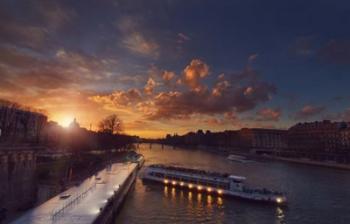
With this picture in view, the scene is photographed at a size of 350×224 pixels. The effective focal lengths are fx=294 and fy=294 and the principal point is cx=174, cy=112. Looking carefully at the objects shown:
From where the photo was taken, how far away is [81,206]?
3738 centimetres

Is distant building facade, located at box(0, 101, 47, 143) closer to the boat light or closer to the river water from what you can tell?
the river water

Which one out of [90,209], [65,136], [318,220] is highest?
[65,136]

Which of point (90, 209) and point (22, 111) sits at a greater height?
point (22, 111)

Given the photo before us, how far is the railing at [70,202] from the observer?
33.3 meters

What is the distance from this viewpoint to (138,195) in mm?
62344

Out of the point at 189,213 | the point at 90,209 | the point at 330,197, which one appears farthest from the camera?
the point at 330,197

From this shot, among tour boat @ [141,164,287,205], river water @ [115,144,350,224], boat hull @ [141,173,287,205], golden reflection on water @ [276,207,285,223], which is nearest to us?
Result: river water @ [115,144,350,224]

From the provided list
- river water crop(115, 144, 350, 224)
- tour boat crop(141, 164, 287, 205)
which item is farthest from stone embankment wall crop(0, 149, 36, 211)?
tour boat crop(141, 164, 287, 205)

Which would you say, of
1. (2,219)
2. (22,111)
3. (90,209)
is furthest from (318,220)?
(22,111)

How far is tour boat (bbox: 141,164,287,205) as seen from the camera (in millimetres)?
55469

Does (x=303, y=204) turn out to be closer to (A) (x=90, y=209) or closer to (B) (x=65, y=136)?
(A) (x=90, y=209)

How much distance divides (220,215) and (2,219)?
103 feet

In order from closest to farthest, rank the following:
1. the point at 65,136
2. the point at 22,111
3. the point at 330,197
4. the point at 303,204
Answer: the point at 303,204 → the point at 330,197 → the point at 22,111 → the point at 65,136

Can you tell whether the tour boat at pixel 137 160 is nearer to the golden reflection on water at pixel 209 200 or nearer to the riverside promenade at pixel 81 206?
the golden reflection on water at pixel 209 200
